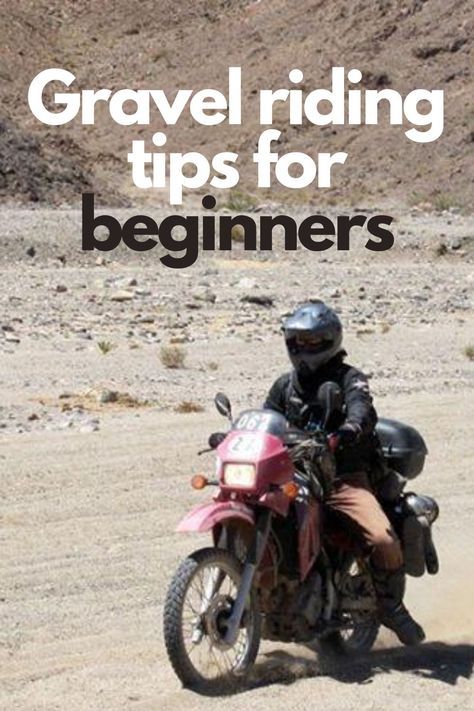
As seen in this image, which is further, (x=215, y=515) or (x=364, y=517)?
(x=364, y=517)

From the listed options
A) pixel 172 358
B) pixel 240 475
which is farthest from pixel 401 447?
pixel 172 358

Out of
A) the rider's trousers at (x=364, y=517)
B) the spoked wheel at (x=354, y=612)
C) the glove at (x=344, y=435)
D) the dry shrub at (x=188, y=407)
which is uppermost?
the glove at (x=344, y=435)

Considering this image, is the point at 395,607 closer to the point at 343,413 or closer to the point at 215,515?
the point at 343,413

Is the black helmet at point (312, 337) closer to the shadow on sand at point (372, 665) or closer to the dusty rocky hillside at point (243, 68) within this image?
the shadow on sand at point (372, 665)

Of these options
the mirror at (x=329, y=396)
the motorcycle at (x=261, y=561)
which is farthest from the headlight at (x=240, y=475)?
the mirror at (x=329, y=396)

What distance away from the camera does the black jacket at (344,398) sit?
24.2 feet

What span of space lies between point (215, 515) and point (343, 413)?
961 millimetres

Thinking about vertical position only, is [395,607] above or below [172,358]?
below

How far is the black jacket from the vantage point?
737cm

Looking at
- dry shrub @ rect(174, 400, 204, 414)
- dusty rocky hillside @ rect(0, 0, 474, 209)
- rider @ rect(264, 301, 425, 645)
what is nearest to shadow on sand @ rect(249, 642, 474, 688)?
rider @ rect(264, 301, 425, 645)

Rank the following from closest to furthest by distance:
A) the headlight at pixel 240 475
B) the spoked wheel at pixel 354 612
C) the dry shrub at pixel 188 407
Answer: the headlight at pixel 240 475 < the spoked wheel at pixel 354 612 < the dry shrub at pixel 188 407

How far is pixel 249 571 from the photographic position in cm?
680

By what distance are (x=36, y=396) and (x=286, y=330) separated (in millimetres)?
10673

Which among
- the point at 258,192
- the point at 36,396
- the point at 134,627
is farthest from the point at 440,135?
the point at 134,627
